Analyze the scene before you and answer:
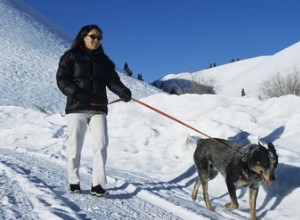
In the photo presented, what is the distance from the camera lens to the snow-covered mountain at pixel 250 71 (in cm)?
13675

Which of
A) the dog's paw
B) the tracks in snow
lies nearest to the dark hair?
the tracks in snow

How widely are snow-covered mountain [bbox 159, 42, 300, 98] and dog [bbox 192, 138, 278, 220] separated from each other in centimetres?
11944

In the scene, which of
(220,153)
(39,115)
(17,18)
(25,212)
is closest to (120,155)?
(220,153)

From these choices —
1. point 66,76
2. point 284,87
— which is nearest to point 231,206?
point 66,76

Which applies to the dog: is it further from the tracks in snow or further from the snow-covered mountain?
the snow-covered mountain

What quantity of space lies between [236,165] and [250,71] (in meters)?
154

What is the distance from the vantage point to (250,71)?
156 meters

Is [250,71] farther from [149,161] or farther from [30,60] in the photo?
[149,161]

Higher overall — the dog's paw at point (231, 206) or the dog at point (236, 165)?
the dog at point (236, 165)

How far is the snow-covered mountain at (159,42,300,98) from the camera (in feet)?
449

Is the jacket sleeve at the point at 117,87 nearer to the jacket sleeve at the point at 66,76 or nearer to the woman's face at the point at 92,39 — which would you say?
the woman's face at the point at 92,39

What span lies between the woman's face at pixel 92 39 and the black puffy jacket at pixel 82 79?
84 mm

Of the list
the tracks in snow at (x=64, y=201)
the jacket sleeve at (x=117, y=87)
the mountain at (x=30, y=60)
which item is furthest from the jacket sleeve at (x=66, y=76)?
the mountain at (x=30, y=60)

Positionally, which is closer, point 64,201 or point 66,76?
point 64,201
